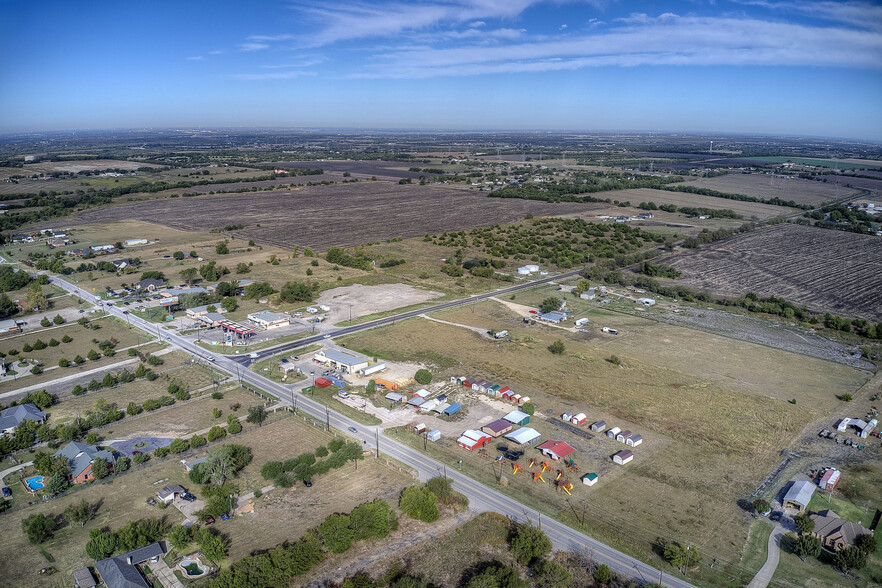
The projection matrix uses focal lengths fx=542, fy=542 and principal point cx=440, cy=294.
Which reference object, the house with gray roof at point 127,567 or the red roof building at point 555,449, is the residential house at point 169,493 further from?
the red roof building at point 555,449

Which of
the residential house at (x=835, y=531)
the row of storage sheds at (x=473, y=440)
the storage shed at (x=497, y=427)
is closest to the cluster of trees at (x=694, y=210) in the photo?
the storage shed at (x=497, y=427)

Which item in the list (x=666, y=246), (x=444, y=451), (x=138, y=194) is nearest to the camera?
(x=444, y=451)

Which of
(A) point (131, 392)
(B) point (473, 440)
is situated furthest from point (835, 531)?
(A) point (131, 392)

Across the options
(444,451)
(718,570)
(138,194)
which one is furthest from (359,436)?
(138,194)

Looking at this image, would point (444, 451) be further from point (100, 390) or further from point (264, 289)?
point (264, 289)

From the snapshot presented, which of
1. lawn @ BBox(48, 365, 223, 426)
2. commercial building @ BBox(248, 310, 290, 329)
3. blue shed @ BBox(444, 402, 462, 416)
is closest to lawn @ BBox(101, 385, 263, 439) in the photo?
lawn @ BBox(48, 365, 223, 426)
